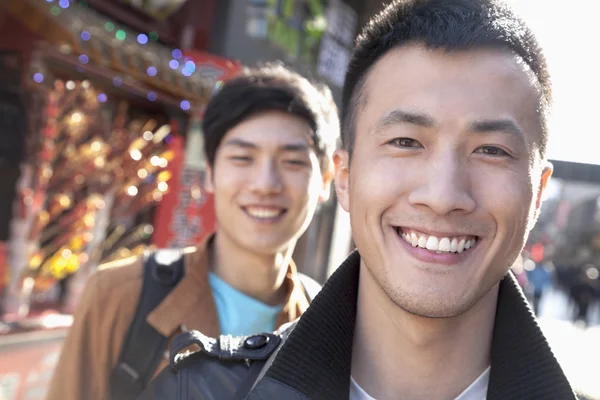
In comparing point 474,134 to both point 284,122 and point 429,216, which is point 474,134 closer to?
point 429,216

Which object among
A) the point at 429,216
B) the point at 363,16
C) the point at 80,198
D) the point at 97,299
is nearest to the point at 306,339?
the point at 429,216

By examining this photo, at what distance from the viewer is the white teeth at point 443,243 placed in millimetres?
1618

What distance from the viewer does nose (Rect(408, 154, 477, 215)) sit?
61.4 inches

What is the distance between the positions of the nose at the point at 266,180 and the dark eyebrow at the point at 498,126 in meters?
1.21

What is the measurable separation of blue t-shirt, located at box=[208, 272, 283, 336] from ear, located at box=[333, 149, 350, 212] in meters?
0.84

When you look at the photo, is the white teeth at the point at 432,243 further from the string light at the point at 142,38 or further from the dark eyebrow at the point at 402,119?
the string light at the point at 142,38

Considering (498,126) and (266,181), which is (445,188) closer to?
(498,126)

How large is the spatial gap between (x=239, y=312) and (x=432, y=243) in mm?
1193

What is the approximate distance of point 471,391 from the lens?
67.8 inches

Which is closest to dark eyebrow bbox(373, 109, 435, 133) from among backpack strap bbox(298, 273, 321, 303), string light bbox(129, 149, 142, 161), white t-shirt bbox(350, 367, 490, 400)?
white t-shirt bbox(350, 367, 490, 400)

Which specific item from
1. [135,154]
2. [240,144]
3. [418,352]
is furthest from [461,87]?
[135,154]

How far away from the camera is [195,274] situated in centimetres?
258

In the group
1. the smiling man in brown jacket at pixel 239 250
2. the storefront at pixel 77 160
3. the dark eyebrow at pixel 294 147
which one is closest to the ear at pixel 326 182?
the smiling man in brown jacket at pixel 239 250

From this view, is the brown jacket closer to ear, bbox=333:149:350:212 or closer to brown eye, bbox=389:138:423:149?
ear, bbox=333:149:350:212
